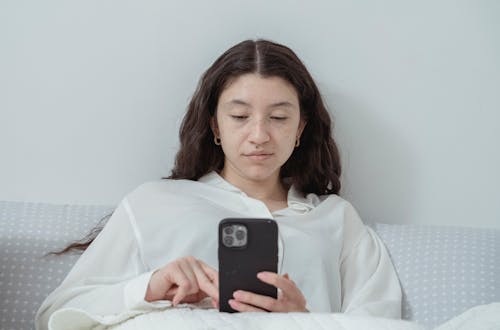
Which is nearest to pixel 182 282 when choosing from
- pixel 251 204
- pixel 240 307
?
pixel 240 307

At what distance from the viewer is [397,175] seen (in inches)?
78.0

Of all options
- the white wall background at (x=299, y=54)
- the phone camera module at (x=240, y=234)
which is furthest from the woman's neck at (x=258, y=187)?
the phone camera module at (x=240, y=234)

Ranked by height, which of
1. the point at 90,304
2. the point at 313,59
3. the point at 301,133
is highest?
the point at 313,59

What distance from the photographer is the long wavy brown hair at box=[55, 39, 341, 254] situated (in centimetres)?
177

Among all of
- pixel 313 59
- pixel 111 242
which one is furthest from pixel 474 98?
pixel 111 242

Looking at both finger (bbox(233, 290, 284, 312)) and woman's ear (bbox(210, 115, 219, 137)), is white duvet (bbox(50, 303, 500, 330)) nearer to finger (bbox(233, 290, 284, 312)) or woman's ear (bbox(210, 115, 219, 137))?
finger (bbox(233, 290, 284, 312))

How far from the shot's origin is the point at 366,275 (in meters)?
1.75

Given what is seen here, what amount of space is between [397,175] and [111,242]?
0.78m

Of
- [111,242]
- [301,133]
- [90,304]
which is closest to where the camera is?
[90,304]

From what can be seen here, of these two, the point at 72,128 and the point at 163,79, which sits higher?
the point at 163,79

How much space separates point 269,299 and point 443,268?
55cm

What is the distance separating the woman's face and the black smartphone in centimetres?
39

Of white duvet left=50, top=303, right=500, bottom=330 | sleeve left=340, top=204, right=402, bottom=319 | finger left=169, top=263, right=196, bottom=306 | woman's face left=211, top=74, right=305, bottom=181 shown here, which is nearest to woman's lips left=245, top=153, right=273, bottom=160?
woman's face left=211, top=74, right=305, bottom=181

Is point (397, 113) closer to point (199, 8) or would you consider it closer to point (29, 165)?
point (199, 8)
